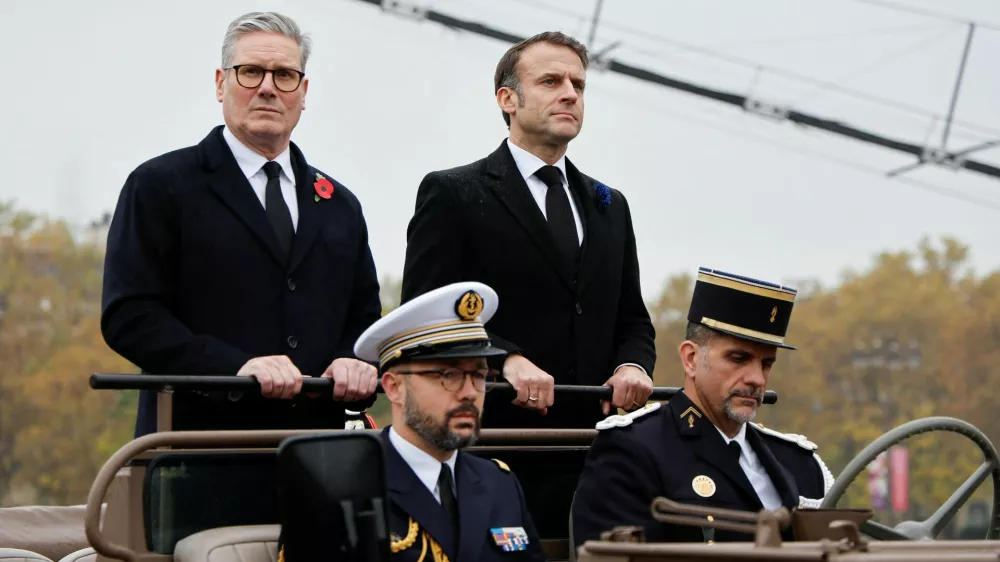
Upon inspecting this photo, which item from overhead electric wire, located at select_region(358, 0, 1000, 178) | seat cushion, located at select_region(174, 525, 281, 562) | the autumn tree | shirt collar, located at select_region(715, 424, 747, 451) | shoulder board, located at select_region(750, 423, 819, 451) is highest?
overhead electric wire, located at select_region(358, 0, 1000, 178)

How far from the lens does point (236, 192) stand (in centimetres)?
467

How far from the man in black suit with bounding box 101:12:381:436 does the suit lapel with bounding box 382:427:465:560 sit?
37 centimetres

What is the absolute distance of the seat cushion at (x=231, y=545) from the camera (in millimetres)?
3834

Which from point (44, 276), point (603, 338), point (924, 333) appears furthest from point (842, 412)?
point (603, 338)

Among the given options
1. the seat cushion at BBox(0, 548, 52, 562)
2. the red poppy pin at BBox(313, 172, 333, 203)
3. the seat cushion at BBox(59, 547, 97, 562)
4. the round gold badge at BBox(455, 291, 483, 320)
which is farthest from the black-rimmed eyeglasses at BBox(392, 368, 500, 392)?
the seat cushion at BBox(59, 547, 97, 562)

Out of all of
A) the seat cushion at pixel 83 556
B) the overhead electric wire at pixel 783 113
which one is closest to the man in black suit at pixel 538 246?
the seat cushion at pixel 83 556

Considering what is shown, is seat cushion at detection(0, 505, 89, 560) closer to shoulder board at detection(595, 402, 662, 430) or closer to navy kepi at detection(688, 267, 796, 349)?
shoulder board at detection(595, 402, 662, 430)

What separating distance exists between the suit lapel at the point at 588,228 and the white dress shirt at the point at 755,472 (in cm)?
76

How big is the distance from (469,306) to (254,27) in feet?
4.00

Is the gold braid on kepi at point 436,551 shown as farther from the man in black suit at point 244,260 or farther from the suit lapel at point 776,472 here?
the suit lapel at point 776,472

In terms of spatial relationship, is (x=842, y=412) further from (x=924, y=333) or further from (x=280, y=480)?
(x=280, y=480)

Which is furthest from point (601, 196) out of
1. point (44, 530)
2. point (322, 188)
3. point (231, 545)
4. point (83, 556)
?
point (44, 530)

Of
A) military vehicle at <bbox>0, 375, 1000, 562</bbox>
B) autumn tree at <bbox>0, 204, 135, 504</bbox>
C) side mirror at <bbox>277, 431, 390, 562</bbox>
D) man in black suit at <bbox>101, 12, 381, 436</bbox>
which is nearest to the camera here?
military vehicle at <bbox>0, 375, 1000, 562</bbox>

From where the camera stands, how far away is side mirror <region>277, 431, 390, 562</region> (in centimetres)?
318
